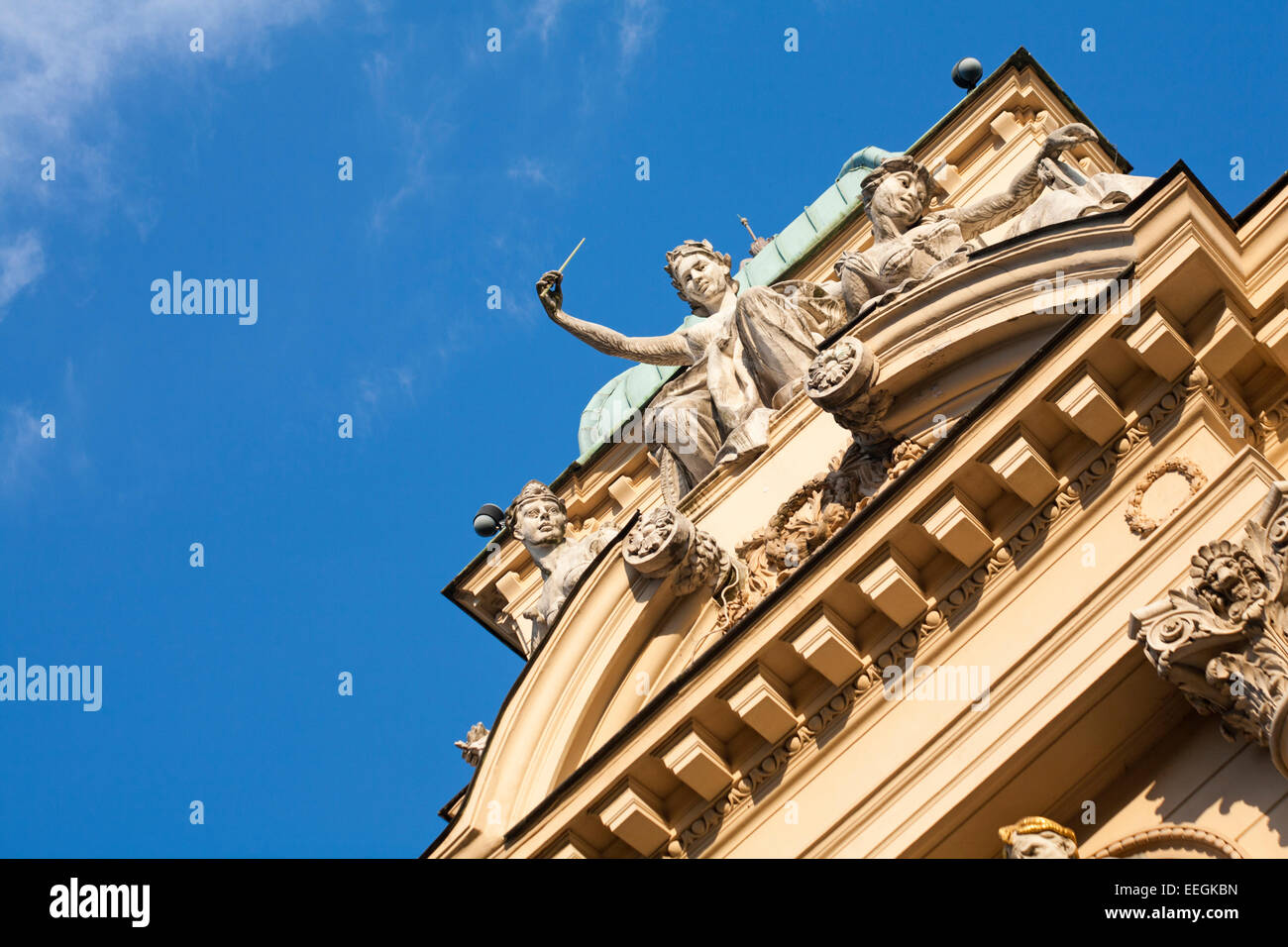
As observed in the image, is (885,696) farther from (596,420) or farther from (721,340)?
(596,420)

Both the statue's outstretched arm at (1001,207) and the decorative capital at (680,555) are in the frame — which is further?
the statue's outstretched arm at (1001,207)

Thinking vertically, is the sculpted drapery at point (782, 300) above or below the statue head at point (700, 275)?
below

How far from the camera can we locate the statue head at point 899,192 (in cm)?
1631

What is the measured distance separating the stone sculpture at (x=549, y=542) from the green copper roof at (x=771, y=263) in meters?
2.24

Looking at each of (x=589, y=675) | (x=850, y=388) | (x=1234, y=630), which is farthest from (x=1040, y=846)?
(x=589, y=675)

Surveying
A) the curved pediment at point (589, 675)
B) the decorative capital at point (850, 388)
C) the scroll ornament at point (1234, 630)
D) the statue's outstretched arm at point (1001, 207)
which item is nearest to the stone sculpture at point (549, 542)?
the curved pediment at point (589, 675)

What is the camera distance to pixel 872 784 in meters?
12.5

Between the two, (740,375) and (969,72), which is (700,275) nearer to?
(740,375)

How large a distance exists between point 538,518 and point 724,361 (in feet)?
7.79

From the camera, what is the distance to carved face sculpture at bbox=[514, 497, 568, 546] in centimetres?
1772

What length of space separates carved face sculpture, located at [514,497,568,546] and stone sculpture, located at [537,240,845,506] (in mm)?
1159

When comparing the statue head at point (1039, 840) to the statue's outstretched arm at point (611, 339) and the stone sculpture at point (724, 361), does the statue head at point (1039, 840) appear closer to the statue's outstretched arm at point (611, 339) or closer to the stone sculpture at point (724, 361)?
the stone sculpture at point (724, 361)
